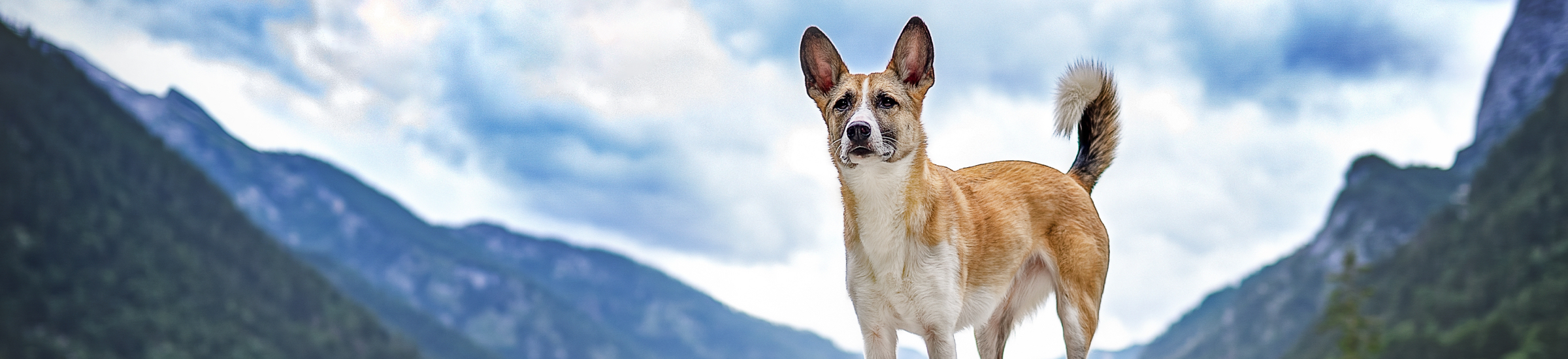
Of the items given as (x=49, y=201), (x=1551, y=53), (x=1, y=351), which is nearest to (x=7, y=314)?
(x=1, y=351)

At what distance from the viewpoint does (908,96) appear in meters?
5.52

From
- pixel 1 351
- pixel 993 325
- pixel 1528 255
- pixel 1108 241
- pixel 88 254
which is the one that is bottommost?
pixel 1 351

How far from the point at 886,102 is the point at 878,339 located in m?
1.38

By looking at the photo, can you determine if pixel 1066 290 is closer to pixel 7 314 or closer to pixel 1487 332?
pixel 1487 332

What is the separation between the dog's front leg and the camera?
572 centimetres

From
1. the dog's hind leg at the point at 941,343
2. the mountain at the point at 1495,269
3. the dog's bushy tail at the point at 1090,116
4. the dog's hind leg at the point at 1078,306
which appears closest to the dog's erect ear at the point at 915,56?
the dog's hind leg at the point at 941,343

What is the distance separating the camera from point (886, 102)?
542 centimetres

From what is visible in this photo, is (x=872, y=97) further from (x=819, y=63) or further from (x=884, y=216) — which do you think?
(x=884, y=216)

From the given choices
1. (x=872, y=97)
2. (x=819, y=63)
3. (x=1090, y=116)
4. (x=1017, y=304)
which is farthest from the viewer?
(x=1090, y=116)

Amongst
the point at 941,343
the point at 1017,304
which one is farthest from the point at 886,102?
the point at 1017,304

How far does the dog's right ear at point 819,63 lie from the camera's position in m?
5.58

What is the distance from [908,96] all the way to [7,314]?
707 ft

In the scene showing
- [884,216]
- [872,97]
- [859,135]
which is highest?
[872,97]

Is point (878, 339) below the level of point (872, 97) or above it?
below
